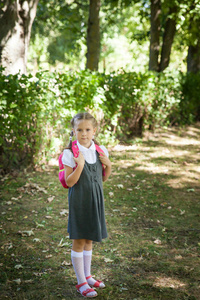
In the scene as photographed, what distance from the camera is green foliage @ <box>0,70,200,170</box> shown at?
5.82 m

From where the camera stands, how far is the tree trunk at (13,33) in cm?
678

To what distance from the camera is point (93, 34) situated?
9602 mm

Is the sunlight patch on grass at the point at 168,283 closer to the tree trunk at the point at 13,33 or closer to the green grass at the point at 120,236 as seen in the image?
the green grass at the point at 120,236

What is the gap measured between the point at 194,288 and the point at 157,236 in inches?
47.9

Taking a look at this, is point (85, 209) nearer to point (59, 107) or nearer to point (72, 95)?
point (59, 107)

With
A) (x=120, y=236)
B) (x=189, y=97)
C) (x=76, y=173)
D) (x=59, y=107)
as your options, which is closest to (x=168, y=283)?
(x=120, y=236)

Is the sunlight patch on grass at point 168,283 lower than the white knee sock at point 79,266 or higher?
lower

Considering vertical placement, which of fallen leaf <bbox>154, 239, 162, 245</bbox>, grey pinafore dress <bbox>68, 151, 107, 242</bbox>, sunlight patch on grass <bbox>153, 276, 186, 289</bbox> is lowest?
sunlight patch on grass <bbox>153, 276, 186, 289</bbox>

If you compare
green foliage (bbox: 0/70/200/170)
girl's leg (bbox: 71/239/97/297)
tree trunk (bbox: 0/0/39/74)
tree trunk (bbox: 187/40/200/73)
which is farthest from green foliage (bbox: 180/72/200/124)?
girl's leg (bbox: 71/239/97/297)

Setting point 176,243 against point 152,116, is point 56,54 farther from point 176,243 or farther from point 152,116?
point 176,243

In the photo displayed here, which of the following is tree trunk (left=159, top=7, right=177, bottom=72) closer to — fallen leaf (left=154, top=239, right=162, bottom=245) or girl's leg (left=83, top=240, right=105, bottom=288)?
fallen leaf (left=154, top=239, right=162, bottom=245)

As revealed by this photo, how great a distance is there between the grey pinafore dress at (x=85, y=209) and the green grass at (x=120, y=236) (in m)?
0.66

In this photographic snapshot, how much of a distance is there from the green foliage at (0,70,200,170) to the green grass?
0.55 meters

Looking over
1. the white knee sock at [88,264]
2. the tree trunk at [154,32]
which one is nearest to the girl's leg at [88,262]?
the white knee sock at [88,264]
